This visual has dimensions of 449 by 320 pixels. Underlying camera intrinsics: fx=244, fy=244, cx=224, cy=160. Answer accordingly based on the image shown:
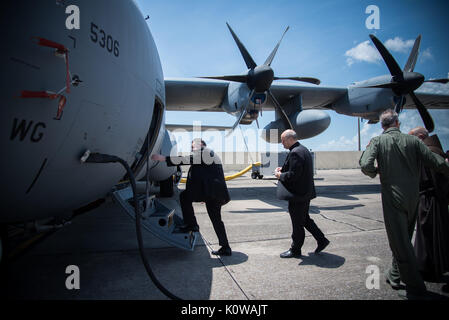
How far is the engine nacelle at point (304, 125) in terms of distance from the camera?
10156mm

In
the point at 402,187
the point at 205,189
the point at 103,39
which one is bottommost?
the point at 205,189

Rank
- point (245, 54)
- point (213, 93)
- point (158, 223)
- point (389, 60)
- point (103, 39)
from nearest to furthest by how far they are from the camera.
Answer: point (103, 39), point (158, 223), point (245, 54), point (389, 60), point (213, 93)

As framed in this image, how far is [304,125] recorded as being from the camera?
10.4 metres

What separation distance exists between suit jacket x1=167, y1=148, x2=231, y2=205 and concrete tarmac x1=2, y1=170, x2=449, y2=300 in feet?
2.74

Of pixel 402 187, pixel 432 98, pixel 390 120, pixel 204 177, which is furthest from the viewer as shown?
pixel 432 98

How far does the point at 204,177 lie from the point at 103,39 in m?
2.01

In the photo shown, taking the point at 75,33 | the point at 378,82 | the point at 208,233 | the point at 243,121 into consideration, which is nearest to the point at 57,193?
the point at 75,33

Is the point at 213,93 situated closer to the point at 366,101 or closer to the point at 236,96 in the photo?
the point at 236,96

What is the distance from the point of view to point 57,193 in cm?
199

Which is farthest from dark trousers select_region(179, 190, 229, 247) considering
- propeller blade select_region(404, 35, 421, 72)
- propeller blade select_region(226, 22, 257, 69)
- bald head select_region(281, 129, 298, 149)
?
propeller blade select_region(404, 35, 421, 72)

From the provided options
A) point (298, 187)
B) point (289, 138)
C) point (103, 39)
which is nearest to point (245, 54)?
point (289, 138)

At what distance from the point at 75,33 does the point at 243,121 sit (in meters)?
8.28

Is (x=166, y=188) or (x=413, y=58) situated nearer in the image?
(x=166, y=188)

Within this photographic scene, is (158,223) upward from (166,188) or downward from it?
upward
